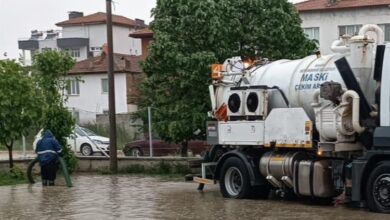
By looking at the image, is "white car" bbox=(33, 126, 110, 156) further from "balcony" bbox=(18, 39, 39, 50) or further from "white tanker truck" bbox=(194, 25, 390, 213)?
"balcony" bbox=(18, 39, 39, 50)

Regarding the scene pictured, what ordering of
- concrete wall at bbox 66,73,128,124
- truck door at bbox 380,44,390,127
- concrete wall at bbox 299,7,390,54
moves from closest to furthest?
1. truck door at bbox 380,44,390,127
2. concrete wall at bbox 299,7,390,54
3. concrete wall at bbox 66,73,128,124

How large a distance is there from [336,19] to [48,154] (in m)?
36.4

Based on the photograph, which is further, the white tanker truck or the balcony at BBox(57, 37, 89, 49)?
the balcony at BBox(57, 37, 89, 49)

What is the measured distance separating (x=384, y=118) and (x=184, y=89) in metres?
10.8

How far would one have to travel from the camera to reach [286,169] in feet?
49.8

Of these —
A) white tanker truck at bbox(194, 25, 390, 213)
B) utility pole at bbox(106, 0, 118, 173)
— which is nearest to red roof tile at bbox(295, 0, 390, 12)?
utility pole at bbox(106, 0, 118, 173)

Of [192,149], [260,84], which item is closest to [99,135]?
[192,149]

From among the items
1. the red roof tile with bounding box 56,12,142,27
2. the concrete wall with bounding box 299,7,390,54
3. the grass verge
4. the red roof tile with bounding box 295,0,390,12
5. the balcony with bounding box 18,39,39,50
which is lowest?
the grass verge

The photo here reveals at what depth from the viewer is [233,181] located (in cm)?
1667

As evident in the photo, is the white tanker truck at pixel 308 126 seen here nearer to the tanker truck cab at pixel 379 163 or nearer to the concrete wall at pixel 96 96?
the tanker truck cab at pixel 379 163

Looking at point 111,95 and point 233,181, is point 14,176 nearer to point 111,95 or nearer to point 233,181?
point 111,95

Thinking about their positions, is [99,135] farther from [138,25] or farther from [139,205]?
[138,25]

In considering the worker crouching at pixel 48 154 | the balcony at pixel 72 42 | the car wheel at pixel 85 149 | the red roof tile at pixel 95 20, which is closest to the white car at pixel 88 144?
the car wheel at pixel 85 149

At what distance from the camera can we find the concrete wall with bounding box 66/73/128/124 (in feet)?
192
